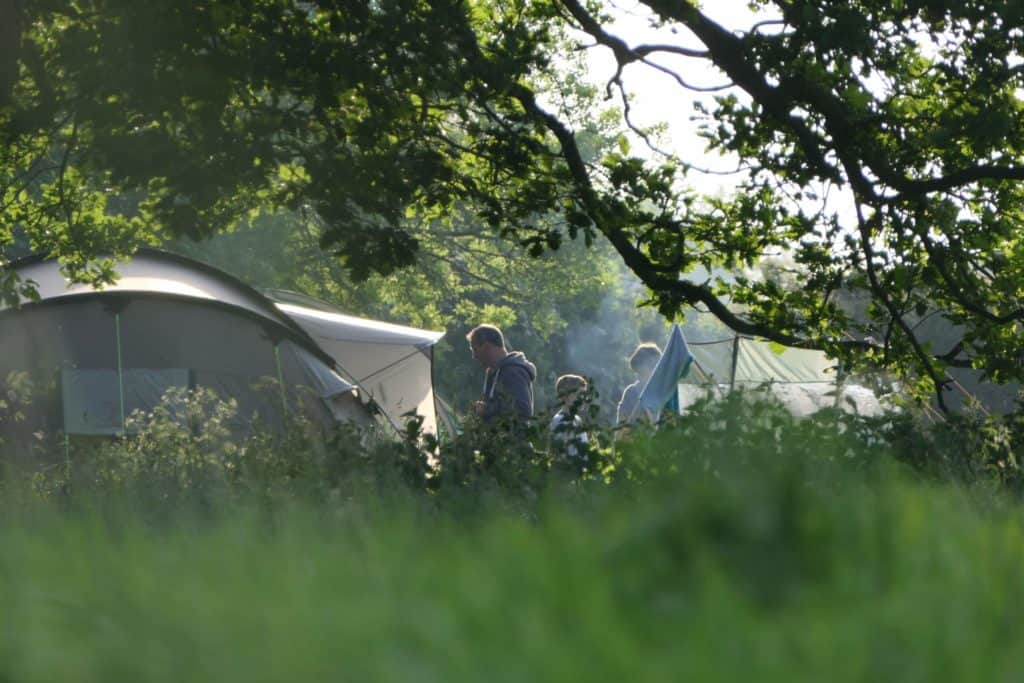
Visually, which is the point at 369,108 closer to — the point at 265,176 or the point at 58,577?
the point at 265,176

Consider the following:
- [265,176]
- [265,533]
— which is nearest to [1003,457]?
[265,176]

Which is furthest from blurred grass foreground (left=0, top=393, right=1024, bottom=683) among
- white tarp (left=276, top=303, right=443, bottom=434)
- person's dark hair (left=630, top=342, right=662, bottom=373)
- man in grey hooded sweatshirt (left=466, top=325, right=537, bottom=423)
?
white tarp (left=276, top=303, right=443, bottom=434)

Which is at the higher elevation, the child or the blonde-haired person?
the blonde-haired person

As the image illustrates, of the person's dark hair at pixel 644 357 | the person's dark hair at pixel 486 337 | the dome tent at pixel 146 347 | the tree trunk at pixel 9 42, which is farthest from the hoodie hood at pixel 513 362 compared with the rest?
the person's dark hair at pixel 644 357

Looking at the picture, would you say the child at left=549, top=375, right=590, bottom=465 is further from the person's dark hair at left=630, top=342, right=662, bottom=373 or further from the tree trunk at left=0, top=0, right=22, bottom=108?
the person's dark hair at left=630, top=342, right=662, bottom=373

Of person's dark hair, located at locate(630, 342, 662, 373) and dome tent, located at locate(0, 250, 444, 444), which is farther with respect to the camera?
person's dark hair, located at locate(630, 342, 662, 373)

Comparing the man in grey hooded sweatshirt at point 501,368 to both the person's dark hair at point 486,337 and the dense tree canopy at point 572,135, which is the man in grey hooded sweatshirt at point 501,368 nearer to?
the person's dark hair at point 486,337

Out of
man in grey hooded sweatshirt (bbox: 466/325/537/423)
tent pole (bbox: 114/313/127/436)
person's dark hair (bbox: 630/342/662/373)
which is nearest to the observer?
man in grey hooded sweatshirt (bbox: 466/325/537/423)

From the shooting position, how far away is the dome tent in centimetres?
1205

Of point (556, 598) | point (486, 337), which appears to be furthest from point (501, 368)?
point (556, 598)

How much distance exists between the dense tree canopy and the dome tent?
129 inches

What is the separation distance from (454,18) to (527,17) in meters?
2.03

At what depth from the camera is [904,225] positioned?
8422 millimetres

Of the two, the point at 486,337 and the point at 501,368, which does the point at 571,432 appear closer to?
the point at 501,368
